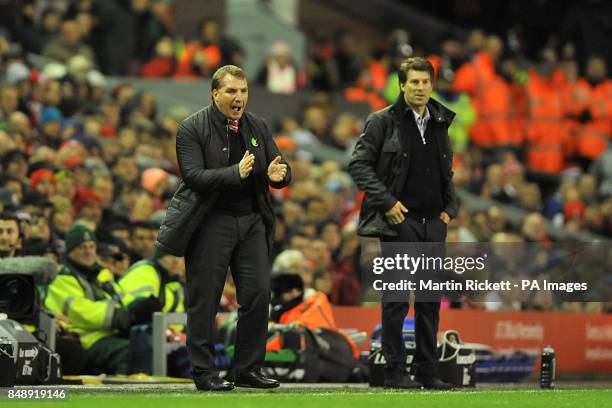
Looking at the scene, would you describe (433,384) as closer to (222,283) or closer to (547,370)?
(547,370)

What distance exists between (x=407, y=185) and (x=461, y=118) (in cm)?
1484

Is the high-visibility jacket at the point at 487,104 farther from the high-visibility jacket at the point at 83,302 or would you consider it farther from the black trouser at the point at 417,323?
the black trouser at the point at 417,323

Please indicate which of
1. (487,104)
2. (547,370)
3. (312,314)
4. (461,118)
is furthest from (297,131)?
(547,370)

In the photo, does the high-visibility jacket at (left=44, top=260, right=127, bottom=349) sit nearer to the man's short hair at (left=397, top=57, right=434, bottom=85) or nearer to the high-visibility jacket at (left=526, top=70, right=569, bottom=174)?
the man's short hair at (left=397, top=57, right=434, bottom=85)

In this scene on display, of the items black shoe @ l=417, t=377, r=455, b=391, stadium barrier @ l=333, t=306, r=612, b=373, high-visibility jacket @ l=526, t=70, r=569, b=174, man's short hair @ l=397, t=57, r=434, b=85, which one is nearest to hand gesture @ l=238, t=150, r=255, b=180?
man's short hair @ l=397, t=57, r=434, b=85

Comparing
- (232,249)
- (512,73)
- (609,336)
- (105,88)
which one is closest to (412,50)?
(512,73)

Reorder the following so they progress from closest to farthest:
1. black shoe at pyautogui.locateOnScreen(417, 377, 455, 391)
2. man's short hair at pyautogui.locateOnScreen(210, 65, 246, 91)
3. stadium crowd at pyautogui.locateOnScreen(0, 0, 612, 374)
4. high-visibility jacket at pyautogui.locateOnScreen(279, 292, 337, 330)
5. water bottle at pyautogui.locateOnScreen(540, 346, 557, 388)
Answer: man's short hair at pyautogui.locateOnScreen(210, 65, 246, 91) < black shoe at pyautogui.locateOnScreen(417, 377, 455, 391) < water bottle at pyautogui.locateOnScreen(540, 346, 557, 388) < high-visibility jacket at pyautogui.locateOnScreen(279, 292, 337, 330) < stadium crowd at pyautogui.locateOnScreen(0, 0, 612, 374)

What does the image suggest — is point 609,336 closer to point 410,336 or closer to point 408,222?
point 410,336

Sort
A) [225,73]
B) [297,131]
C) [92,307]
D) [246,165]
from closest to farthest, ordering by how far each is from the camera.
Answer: [246,165] → [225,73] → [92,307] → [297,131]

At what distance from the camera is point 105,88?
2502 centimetres

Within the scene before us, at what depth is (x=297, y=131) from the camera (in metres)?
26.5

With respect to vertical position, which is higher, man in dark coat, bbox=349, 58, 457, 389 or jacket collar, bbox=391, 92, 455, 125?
jacket collar, bbox=391, 92, 455, 125

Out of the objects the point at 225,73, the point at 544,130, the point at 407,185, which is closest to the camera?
the point at 225,73

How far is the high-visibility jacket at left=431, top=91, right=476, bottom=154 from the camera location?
91.9 ft
